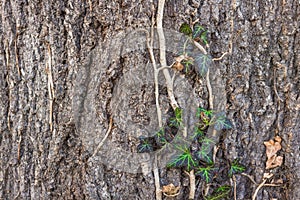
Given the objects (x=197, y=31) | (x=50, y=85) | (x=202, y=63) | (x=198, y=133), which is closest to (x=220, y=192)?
(x=198, y=133)

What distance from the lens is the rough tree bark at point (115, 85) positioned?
1286 millimetres

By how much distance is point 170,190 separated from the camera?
1307mm

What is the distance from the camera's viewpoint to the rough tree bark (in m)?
1.29

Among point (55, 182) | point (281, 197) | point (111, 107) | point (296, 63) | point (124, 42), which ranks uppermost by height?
point (124, 42)

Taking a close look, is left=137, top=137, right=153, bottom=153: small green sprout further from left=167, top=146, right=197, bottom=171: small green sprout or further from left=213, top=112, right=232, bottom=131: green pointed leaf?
left=213, top=112, right=232, bottom=131: green pointed leaf

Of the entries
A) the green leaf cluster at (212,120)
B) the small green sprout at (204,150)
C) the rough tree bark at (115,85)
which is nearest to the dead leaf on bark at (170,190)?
the rough tree bark at (115,85)

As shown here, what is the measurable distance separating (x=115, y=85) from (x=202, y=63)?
309 mm

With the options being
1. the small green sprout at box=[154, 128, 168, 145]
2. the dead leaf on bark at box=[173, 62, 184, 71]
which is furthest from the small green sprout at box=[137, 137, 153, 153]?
the dead leaf on bark at box=[173, 62, 184, 71]

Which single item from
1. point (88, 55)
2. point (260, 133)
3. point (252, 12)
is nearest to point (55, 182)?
point (88, 55)

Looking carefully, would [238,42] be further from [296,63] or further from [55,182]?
[55,182]

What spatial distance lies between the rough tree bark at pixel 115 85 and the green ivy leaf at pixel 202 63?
0.15 ft

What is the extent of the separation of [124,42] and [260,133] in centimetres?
58

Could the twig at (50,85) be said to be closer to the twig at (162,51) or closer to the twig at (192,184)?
the twig at (162,51)

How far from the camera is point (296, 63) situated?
4.31 ft
